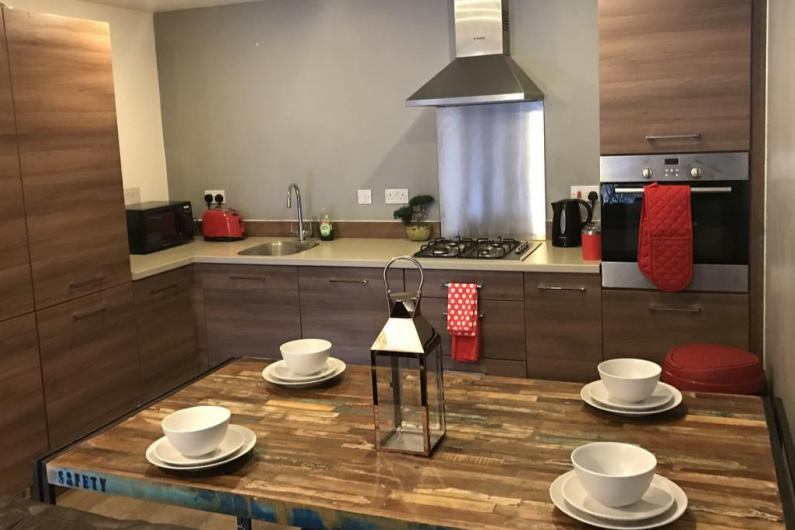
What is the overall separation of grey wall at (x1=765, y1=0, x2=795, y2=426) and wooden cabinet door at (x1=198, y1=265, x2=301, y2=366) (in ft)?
7.24

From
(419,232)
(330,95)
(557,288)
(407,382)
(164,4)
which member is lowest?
(557,288)

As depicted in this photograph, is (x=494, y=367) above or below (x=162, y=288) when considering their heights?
below

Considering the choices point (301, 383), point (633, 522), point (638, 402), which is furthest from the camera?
point (301, 383)

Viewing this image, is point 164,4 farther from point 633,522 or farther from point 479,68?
point 633,522

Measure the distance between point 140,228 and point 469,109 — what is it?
1900mm

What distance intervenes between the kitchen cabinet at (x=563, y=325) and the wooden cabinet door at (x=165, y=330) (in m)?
1.81

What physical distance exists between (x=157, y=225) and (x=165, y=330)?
26.4 inches

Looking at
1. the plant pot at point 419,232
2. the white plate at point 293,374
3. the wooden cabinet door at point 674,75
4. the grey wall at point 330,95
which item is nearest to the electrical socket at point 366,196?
the grey wall at point 330,95

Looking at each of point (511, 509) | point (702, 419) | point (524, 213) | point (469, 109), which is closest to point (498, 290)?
point (524, 213)

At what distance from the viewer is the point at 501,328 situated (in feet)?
12.1

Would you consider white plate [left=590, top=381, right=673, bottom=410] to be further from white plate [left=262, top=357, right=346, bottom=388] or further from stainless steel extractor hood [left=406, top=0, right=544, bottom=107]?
stainless steel extractor hood [left=406, top=0, right=544, bottom=107]

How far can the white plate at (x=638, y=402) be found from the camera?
1.85 metres

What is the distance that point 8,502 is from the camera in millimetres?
1592

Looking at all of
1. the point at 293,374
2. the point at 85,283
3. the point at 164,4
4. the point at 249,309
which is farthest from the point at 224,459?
the point at 164,4
